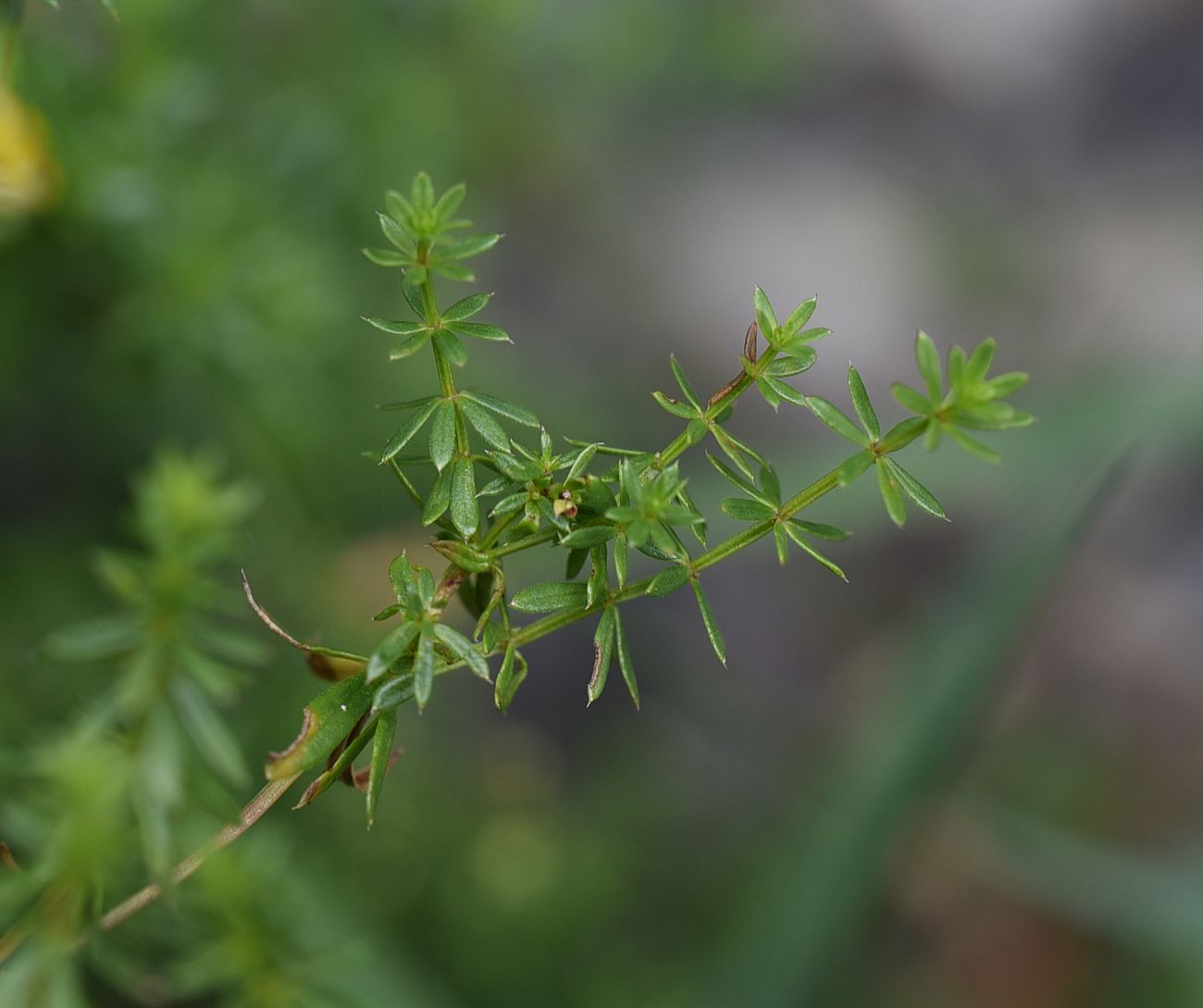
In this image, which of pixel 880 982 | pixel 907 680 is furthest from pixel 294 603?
pixel 880 982

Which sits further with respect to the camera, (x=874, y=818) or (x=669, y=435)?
(x=669, y=435)

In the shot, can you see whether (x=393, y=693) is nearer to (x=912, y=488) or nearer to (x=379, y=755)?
(x=379, y=755)

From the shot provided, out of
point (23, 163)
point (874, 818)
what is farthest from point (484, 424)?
point (874, 818)

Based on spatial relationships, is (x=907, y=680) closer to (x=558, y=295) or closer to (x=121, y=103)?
(x=121, y=103)

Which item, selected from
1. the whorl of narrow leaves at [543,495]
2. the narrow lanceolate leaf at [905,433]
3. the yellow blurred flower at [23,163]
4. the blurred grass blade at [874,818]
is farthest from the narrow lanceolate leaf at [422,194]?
the blurred grass blade at [874,818]

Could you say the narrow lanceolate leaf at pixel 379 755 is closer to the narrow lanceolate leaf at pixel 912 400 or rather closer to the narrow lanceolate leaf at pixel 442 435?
the narrow lanceolate leaf at pixel 442 435
